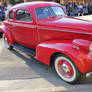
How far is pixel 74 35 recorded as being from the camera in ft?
10.6

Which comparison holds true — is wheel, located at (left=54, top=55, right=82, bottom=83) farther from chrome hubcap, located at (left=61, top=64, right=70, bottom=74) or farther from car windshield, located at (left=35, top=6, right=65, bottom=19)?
car windshield, located at (left=35, top=6, right=65, bottom=19)

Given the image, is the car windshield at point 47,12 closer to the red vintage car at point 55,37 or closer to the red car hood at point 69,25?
the red vintage car at point 55,37

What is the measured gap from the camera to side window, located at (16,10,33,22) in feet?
13.8

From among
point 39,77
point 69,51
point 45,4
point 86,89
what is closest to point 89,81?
point 86,89

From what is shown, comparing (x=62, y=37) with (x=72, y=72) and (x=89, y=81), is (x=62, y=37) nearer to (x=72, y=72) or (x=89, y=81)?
(x=72, y=72)

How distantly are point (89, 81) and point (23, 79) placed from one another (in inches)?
58.8

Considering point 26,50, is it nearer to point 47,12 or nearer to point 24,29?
point 24,29

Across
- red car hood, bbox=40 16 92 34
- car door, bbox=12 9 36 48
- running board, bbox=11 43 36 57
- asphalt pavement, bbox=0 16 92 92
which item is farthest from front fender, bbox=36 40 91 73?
car door, bbox=12 9 36 48

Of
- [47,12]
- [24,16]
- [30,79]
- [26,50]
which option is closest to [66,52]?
[30,79]

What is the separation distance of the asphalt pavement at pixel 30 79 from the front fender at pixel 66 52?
1.47ft

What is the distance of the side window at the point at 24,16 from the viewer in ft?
13.8

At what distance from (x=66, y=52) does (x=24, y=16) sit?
2.13 metres

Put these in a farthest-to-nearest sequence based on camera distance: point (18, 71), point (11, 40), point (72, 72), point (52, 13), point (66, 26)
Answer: point (11, 40), point (52, 13), point (18, 71), point (66, 26), point (72, 72)

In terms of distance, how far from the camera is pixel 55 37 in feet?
11.7
